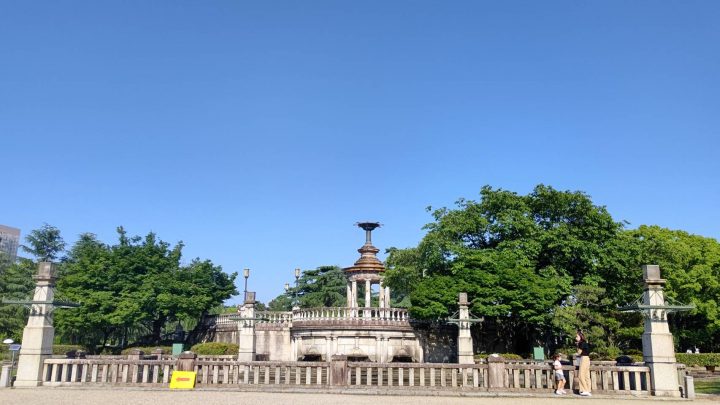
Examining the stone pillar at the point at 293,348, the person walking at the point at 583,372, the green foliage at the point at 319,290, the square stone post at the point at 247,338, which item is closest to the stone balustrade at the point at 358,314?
the stone pillar at the point at 293,348

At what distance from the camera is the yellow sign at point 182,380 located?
16097mm

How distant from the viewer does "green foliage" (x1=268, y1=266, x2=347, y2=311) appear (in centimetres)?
5812

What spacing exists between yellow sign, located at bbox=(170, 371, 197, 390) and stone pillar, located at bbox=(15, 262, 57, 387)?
4.57 metres

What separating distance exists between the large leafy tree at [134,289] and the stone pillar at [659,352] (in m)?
30.6

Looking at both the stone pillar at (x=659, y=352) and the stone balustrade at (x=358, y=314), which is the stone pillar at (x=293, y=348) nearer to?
the stone balustrade at (x=358, y=314)

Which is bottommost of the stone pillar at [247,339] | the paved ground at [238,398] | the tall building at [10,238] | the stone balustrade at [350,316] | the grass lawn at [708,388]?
the grass lawn at [708,388]

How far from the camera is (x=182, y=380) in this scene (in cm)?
1620

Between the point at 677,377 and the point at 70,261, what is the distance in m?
55.3

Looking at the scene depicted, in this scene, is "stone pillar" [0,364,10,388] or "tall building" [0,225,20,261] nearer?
"stone pillar" [0,364,10,388]

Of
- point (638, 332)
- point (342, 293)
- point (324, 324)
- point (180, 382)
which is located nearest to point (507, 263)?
point (638, 332)

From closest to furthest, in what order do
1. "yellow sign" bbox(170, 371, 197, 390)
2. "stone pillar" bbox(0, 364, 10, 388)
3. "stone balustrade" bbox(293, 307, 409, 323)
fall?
"yellow sign" bbox(170, 371, 197, 390) < "stone pillar" bbox(0, 364, 10, 388) < "stone balustrade" bbox(293, 307, 409, 323)

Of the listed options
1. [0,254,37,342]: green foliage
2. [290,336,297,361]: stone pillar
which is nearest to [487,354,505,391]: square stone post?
[290,336,297,361]: stone pillar

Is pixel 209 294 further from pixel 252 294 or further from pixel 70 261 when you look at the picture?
pixel 70 261

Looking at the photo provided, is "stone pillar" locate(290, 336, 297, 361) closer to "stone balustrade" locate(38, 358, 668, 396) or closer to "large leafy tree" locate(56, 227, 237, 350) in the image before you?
"large leafy tree" locate(56, 227, 237, 350)
